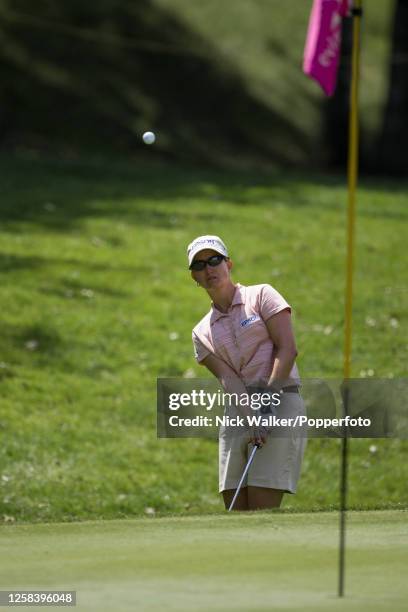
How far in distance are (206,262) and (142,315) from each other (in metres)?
7.16

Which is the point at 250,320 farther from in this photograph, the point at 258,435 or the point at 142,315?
the point at 142,315

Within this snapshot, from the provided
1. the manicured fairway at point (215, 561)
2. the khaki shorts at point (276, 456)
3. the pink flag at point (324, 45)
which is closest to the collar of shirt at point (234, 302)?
the khaki shorts at point (276, 456)

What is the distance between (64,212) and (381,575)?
13022mm

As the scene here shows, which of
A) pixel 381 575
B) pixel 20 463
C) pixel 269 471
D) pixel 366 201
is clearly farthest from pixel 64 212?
pixel 381 575

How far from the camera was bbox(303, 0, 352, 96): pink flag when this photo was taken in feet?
31.7

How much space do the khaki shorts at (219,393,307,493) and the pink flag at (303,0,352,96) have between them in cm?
408

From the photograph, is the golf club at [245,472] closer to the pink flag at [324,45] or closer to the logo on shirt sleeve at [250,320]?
the logo on shirt sleeve at [250,320]

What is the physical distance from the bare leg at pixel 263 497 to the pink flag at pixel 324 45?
13.8 feet

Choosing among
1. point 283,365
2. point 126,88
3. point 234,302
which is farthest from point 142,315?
point 126,88

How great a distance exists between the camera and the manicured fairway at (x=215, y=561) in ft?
14.2

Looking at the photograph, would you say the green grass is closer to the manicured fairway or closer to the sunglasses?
the manicured fairway

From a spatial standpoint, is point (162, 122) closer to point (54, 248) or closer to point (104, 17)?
point (104, 17)

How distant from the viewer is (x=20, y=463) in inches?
399

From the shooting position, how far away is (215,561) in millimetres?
4984
